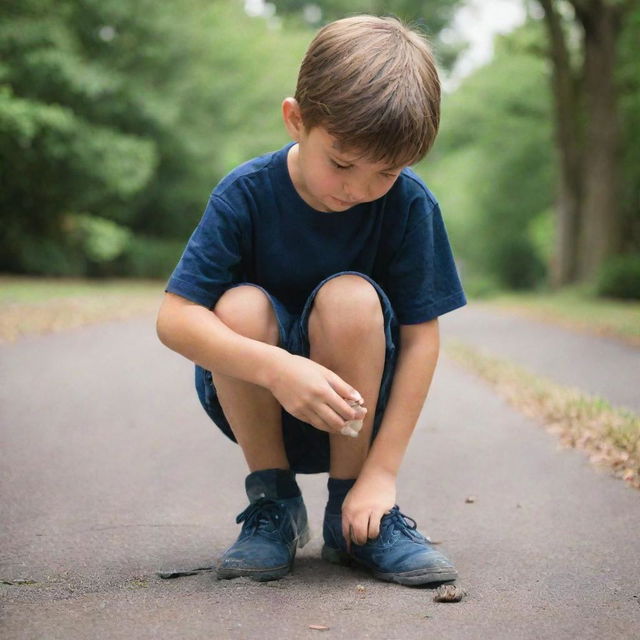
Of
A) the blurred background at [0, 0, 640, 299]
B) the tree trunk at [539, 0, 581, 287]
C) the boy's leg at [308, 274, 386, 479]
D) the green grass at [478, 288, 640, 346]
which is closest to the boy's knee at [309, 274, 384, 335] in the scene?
the boy's leg at [308, 274, 386, 479]

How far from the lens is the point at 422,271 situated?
8.36 feet

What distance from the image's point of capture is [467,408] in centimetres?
552

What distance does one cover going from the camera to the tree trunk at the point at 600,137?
18.5m

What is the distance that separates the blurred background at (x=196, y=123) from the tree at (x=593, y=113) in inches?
1.6

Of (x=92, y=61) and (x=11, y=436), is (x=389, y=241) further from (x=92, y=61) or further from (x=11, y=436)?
(x=92, y=61)

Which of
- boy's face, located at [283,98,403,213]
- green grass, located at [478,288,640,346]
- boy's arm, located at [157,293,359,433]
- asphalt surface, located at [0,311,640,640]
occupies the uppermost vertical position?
boy's face, located at [283,98,403,213]

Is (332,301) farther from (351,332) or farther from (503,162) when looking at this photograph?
(503,162)

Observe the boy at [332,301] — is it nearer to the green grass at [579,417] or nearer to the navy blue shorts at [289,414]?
the navy blue shorts at [289,414]

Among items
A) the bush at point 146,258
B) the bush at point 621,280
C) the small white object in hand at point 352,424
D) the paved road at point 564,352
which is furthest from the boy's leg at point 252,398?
the bush at point 146,258

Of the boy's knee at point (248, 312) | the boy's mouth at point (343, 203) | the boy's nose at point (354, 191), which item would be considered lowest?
the boy's knee at point (248, 312)

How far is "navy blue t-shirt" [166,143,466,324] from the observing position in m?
2.43

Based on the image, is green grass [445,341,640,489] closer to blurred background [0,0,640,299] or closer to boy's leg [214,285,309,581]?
boy's leg [214,285,309,581]

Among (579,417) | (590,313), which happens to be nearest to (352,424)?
(579,417)

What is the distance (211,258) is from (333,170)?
41 centimetres
